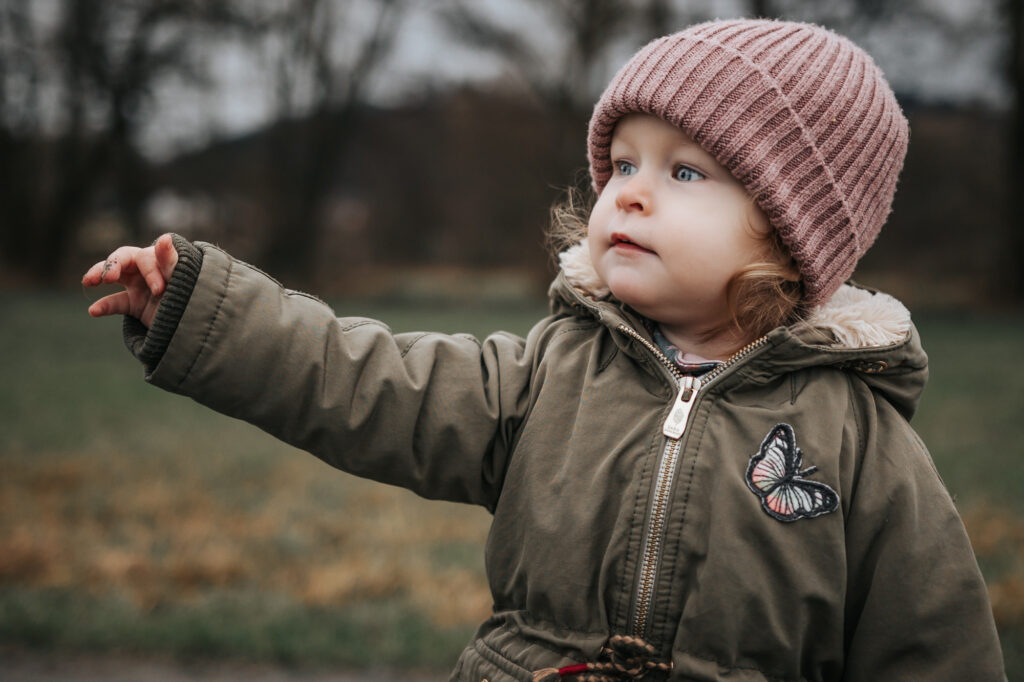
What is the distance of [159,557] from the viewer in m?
3.50

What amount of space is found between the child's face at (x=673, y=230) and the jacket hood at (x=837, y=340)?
8 cm

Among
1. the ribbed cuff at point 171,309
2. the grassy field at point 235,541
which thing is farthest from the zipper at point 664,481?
the grassy field at point 235,541

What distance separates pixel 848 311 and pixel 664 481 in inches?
18.9

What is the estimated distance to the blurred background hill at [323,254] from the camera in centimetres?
322

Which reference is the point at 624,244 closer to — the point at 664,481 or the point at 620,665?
the point at 664,481

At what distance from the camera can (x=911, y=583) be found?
1.44 m

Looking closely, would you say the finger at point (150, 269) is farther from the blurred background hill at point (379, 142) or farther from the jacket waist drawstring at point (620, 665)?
the blurred background hill at point (379, 142)

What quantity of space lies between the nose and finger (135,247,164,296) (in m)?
0.75

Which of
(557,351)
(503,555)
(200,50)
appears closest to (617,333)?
(557,351)

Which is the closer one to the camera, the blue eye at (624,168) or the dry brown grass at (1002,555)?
the blue eye at (624,168)

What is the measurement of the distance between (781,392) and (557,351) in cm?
39

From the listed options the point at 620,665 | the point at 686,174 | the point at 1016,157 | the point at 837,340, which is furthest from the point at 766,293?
the point at 1016,157

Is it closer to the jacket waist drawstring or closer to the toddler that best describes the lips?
the toddler

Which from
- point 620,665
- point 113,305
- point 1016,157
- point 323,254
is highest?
point 1016,157
